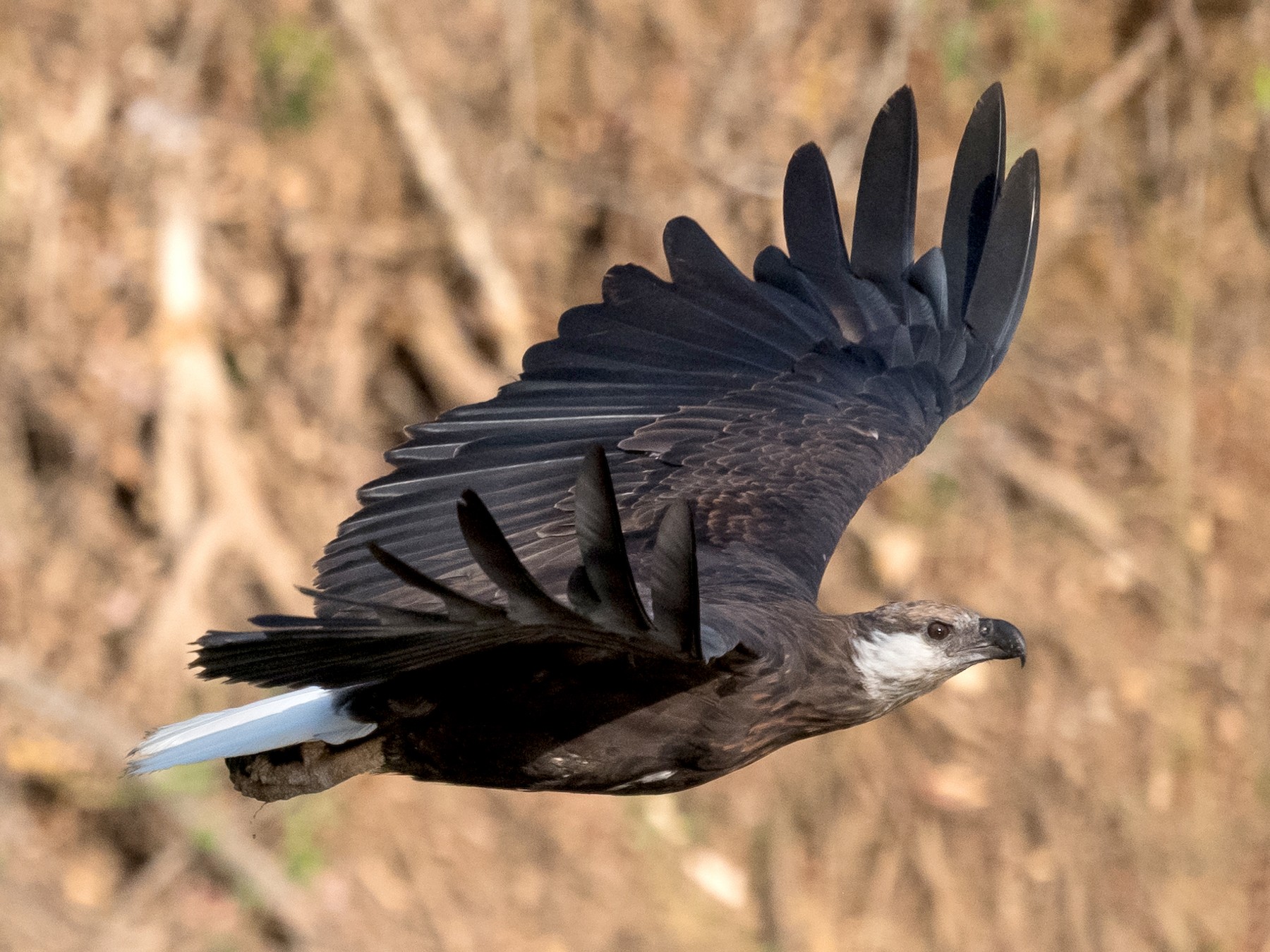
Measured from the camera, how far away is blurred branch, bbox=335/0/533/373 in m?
8.69

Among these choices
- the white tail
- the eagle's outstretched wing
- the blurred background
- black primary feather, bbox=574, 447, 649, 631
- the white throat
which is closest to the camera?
black primary feather, bbox=574, 447, 649, 631

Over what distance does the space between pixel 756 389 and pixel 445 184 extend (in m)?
4.02

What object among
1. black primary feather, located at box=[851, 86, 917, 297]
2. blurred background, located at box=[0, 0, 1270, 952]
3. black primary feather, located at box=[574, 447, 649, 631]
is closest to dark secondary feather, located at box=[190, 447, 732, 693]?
black primary feather, located at box=[574, 447, 649, 631]

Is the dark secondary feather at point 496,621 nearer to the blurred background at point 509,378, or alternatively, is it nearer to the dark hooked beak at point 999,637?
the dark hooked beak at point 999,637

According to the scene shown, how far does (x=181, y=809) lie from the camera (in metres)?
8.47

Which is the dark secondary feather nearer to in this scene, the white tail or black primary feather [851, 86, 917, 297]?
the white tail

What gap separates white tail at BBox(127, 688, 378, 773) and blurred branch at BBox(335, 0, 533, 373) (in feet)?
16.7

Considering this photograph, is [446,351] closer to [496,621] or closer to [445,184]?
[445,184]

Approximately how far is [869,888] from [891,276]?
515 cm

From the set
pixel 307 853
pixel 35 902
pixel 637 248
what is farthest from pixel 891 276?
pixel 35 902

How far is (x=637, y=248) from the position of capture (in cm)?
950

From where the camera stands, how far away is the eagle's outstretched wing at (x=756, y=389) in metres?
4.79

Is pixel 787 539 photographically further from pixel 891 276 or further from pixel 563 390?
pixel 891 276

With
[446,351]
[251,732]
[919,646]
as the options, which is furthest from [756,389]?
[446,351]
